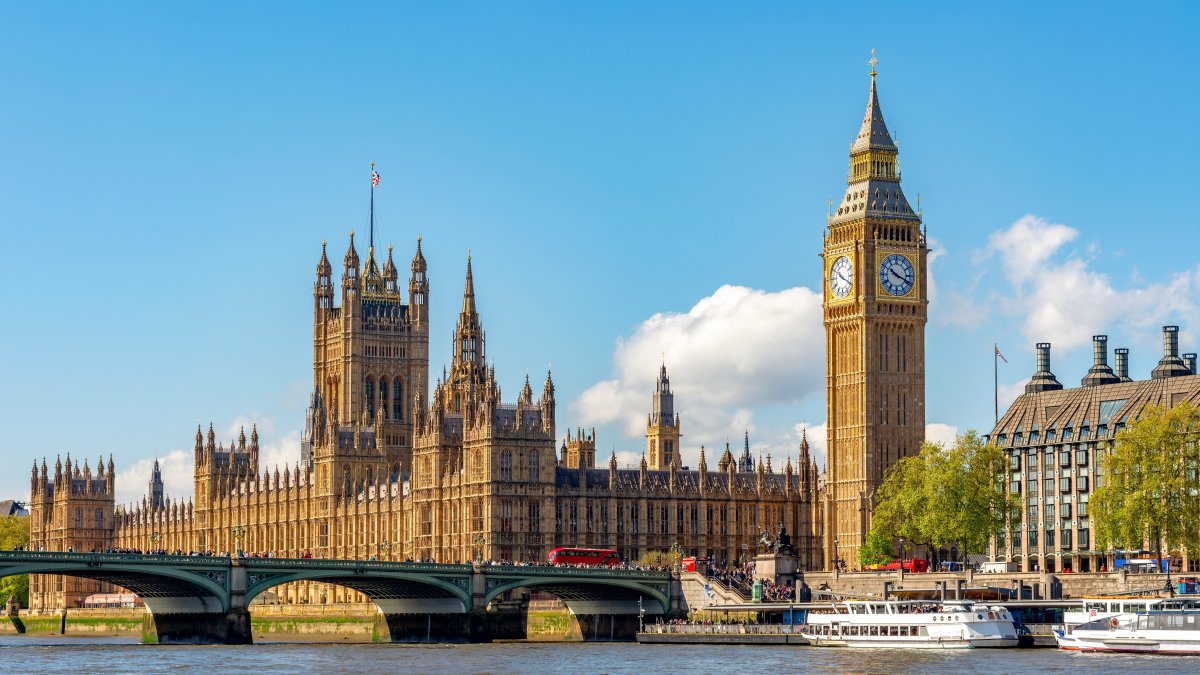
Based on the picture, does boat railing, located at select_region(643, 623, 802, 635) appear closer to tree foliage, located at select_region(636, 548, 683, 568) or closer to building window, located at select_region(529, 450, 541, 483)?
tree foliage, located at select_region(636, 548, 683, 568)

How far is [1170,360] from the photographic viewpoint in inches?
6614

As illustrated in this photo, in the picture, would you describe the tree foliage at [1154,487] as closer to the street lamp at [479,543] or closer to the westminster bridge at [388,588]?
the westminster bridge at [388,588]

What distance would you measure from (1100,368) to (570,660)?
201ft

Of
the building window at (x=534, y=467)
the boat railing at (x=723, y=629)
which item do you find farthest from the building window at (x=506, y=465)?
the boat railing at (x=723, y=629)

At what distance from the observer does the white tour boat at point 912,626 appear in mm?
126375

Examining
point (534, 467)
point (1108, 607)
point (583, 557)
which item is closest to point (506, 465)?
point (534, 467)

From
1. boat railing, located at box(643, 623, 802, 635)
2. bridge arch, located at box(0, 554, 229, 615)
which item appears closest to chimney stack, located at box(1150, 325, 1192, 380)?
boat railing, located at box(643, 623, 802, 635)

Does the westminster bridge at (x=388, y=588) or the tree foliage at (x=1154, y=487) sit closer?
the westminster bridge at (x=388, y=588)

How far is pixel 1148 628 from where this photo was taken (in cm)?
11950

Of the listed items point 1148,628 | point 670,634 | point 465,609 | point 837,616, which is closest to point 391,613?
point 465,609

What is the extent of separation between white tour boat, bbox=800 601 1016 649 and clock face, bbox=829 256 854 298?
4786 cm

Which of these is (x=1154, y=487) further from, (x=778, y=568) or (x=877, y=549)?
(x=877, y=549)

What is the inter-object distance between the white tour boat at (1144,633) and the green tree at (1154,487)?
2113 centimetres

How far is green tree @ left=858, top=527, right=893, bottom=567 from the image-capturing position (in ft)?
557
